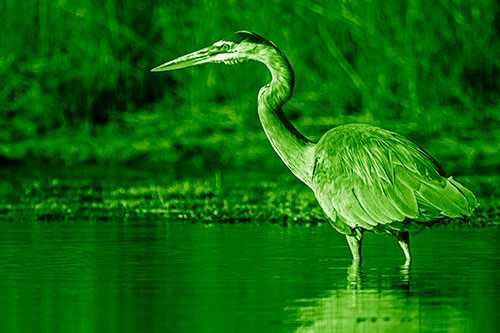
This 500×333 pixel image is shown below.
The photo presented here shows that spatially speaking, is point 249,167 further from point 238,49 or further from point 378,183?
point 378,183

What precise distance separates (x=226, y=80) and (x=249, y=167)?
4.87 ft

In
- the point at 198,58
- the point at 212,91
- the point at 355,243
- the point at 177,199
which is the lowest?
the point at 355,243

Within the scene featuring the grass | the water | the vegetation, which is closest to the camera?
the water

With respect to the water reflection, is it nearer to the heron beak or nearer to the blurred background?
the heron beak

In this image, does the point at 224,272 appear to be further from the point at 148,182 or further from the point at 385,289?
the point at 148,182

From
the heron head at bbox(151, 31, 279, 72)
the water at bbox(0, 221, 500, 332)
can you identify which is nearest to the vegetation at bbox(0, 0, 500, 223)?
the water at bbox(0, 221, 500, 332)

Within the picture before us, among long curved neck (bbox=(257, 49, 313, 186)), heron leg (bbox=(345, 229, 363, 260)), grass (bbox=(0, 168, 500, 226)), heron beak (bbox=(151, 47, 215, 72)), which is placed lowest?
heron leg (bbox=(345, 229, 363, 260))

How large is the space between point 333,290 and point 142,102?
10285mm

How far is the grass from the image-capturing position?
10750mm

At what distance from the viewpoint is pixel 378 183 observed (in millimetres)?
8000

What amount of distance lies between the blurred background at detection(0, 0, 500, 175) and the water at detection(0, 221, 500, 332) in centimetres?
437

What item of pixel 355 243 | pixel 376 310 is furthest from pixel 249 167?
pixel 376 310

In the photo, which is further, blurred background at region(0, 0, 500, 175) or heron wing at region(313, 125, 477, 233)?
blurred background at region(0, 0, 500, 175)

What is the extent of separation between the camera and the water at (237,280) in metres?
5.84
